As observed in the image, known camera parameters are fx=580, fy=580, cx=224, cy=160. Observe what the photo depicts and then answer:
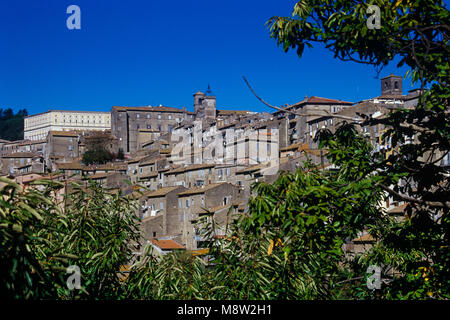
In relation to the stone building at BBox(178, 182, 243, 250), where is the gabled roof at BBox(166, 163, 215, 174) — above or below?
above

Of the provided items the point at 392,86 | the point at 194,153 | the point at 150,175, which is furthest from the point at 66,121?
the point at 392,86

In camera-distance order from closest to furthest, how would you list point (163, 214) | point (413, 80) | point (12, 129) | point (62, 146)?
point (413, 80) < point (163, 214) < point (62, 146) < point (12, 129)

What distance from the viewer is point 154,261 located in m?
8.98

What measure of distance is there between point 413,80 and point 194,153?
69.1 metres

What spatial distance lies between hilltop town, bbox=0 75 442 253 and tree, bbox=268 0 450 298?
1229cm

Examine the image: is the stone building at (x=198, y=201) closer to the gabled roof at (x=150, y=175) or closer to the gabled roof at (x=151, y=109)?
the gabled roof at (x=150, y=175)

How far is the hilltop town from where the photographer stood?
53625 mm

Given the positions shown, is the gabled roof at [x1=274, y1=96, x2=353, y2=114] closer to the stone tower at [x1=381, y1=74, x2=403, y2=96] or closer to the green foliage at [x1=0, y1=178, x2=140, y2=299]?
the stone tower at [x1=381, y1=74, x2=403, y2=96]

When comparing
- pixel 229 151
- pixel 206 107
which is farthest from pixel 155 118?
pixel 229 151

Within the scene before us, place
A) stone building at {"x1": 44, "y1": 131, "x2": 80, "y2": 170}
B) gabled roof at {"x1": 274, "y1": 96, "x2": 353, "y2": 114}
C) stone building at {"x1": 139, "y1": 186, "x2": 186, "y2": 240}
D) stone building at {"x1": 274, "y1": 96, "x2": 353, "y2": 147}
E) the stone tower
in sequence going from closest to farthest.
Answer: stone building at {"x1": 139, "y1": 186, "x2": 186, "y2": 240} → stone building at {"x1": 274, "y1": 96, "x2": 353, "y2": 147} → gabled roof at {"x1": 274, "y1": 96, "x2": 353, "y2": 114} → the stone tower → stone building at {"x1": 44, "y1": 131, "x2": 80, "y2": 170}

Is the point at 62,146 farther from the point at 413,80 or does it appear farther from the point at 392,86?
the point at 413,80

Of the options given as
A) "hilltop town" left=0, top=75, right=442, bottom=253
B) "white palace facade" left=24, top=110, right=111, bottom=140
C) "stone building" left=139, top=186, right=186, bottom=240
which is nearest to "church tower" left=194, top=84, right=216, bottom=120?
"hilltop town" left=0, top=75, right=442, bottom=253

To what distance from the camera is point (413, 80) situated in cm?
834

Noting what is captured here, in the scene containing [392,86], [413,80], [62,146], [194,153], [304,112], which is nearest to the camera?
[413,80]
